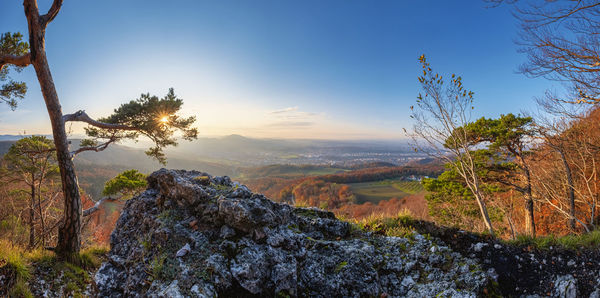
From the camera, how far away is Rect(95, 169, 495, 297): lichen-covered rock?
275 cm

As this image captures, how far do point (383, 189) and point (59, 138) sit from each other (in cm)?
5663

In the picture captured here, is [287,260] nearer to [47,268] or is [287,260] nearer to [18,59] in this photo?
[47,268]

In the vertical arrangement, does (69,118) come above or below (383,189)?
above

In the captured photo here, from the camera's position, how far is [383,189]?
54.3 meters

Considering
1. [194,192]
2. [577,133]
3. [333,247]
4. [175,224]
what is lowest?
[333,247]

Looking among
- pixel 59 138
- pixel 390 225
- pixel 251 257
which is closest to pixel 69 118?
pixel 59 138

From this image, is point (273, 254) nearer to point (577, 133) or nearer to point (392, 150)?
point (577, 133)

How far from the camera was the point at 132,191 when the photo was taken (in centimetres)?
1325

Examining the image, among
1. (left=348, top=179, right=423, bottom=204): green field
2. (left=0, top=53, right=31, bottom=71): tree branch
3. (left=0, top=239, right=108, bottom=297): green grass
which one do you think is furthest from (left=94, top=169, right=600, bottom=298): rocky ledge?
(left=348, top=179, right=423, bottom=204): green field

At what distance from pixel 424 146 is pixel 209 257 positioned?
692 centimetres

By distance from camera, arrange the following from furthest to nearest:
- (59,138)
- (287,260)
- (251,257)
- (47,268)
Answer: (59,138), (47,268), (287,260), (251,257)

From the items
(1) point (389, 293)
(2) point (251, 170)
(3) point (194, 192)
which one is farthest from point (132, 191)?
(2) point (251, 170)

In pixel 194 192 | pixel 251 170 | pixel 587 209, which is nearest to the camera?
pixel 194 192

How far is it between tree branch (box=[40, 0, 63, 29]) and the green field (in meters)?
47.2
